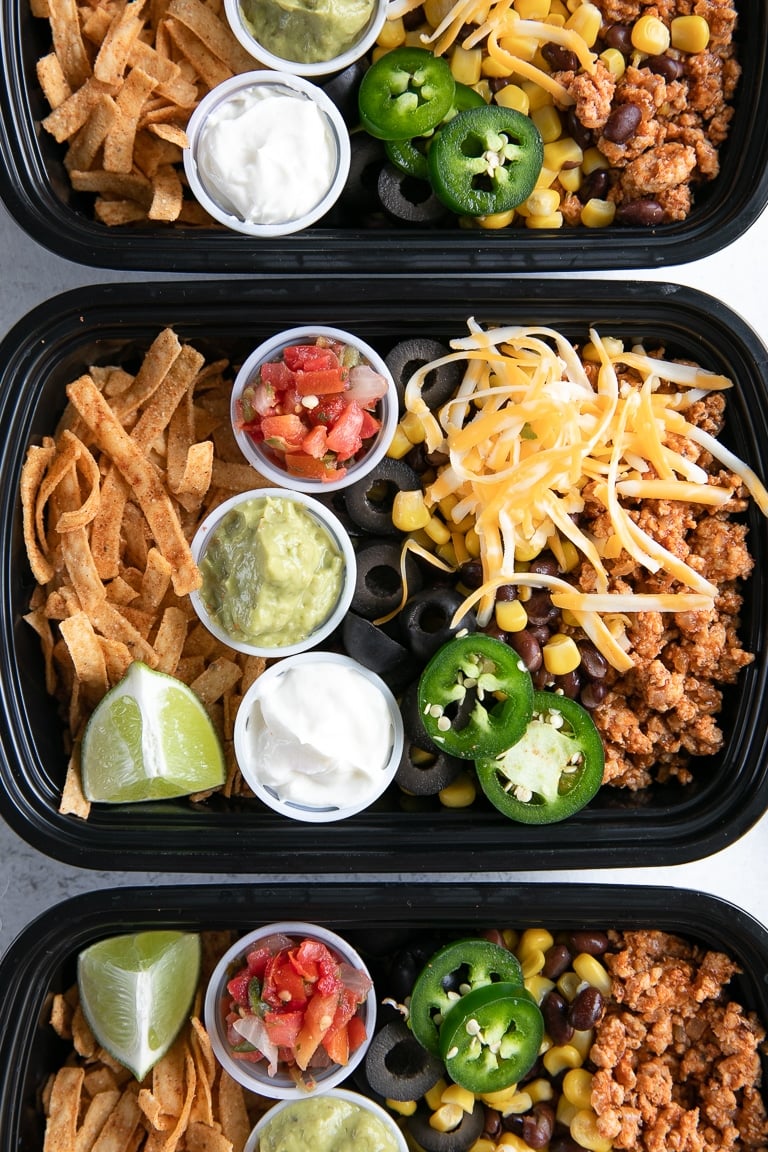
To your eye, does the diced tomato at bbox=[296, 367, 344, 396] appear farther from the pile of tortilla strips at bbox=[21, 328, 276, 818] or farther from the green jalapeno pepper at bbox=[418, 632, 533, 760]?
the green jalapeno pepper at bbox=[418, 632, 533, 760]

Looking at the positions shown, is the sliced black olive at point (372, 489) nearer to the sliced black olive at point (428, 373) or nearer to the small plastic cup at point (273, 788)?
the sliced black olive at point (428, 373)

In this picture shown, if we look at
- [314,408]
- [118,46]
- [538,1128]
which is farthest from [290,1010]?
[118,46]

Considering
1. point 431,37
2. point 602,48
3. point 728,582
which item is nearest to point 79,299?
point 431,37

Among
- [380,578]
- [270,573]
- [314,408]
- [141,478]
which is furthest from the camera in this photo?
[380,578]

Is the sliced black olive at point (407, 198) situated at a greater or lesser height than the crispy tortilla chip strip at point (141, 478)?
greater

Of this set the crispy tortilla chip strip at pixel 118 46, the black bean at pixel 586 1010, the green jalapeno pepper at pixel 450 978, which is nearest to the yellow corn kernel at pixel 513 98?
the crispy tortilla chip strip at pixel 118 46

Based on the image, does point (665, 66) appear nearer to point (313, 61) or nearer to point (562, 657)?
point (313, 61)
